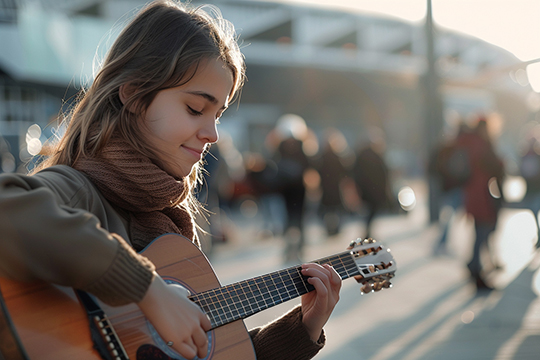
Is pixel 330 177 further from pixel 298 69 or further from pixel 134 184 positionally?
pixel 298 69

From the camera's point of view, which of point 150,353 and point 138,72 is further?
point 138,72

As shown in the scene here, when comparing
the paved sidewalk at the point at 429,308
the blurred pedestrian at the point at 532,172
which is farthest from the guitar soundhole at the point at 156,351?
the blurred pedestrian at the point at 532,172

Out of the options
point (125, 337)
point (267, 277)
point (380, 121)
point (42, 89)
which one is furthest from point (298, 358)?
point (380, 121)

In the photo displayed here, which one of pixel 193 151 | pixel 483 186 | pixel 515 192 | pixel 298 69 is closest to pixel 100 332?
pixel 193 151

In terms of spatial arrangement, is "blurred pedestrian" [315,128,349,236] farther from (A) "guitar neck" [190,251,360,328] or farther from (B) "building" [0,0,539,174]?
(B) "building" [0,0,539,174]

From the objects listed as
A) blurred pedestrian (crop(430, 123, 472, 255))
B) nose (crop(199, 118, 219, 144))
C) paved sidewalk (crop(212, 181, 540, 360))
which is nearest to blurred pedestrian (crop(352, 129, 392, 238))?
paved sidewalk (crop(212, 181, 540, 360))

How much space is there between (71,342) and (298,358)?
817mm

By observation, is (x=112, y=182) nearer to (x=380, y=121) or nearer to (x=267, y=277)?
(x=267, y=277)

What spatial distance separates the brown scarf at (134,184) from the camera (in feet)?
4.41

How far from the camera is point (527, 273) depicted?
19.7ft

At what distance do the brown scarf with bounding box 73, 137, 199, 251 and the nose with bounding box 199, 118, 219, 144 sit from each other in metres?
0.15

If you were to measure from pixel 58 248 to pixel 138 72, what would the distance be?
0.63 meters

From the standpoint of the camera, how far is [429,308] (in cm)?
476

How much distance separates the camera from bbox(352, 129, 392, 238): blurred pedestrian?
7.78 m
